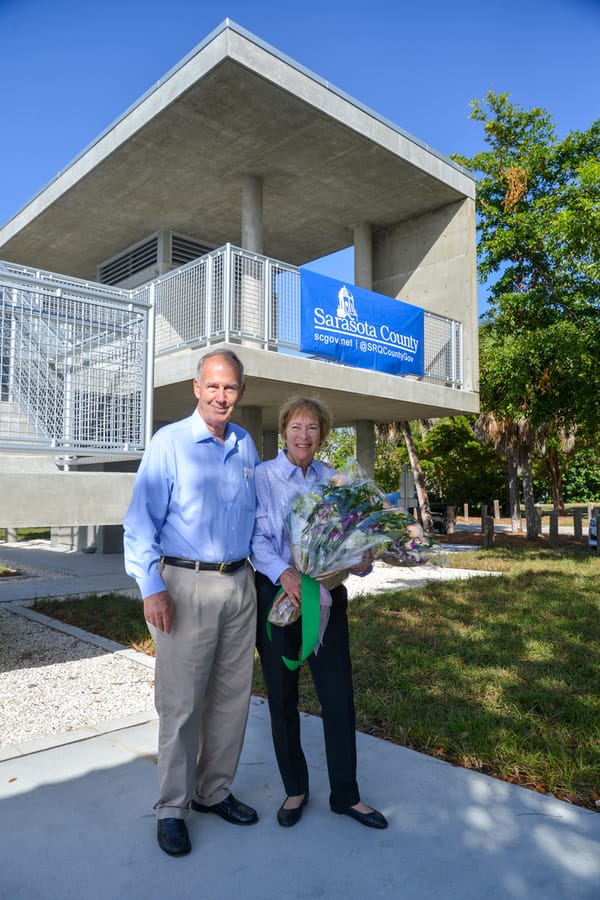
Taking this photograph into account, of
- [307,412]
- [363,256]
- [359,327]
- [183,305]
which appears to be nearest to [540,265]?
[363,256]

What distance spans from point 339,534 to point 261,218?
10581mm

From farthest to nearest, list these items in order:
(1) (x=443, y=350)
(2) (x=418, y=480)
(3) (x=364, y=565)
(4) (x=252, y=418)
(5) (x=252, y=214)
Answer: (2) (x=418, y=480), (1) (x=443, y=350), (4) (x=252, y=418), (5) (x=252, y=214), (3) (x=364, y=565)

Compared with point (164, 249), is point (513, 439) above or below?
below

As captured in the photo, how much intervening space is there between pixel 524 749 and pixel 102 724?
8.67 feet

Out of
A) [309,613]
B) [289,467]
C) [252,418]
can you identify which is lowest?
[309,613]

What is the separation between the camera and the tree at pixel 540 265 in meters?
12.7

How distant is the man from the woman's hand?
0.73 ft

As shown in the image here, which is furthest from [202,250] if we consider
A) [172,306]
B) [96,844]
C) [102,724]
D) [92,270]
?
[96,844]

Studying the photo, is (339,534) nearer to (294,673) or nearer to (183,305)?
Answer: (294,673)

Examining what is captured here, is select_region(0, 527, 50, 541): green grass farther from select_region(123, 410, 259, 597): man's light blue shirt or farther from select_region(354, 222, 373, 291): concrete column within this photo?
select_region(123, 410, 259, 597): man's light blue shirt

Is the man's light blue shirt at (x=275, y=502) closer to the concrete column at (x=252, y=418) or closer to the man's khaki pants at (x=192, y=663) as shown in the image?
the man's khaki pants at (x=192, y=663)

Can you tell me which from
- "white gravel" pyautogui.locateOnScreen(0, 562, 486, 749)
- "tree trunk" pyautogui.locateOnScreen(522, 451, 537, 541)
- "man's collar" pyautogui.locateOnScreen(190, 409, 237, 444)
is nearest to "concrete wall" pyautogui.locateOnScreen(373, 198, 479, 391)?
"tree trunk" pyautogui.locateOnScreen(522, 451, 537, 541)

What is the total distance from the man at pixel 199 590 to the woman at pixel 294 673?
7 centimetres

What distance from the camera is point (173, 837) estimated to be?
2.77 meters
